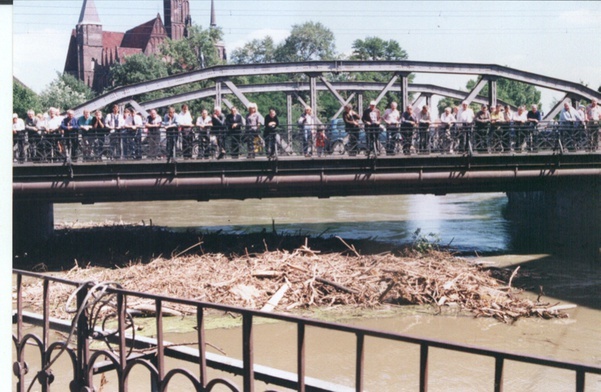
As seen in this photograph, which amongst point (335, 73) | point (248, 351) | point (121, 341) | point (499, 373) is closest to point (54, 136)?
point (335, 73)

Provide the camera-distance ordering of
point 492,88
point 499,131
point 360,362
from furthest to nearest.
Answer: point 492,88, point 499,131, point 360,362

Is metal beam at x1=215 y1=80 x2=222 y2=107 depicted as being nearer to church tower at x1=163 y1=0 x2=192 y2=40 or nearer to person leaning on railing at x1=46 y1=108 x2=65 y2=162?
person leaning on railing at x1=46 y1=108 x2=65 y2=162

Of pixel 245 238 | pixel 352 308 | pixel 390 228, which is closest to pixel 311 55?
pixel 390 228

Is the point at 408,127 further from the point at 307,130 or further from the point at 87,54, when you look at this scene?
the point at 87,54

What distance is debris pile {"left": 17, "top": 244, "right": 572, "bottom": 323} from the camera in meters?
10.9

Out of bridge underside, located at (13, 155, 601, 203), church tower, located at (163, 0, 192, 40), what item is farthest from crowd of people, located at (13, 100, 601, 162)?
church tower, located at (163, 0, 192, 40)

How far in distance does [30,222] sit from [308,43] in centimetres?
6029

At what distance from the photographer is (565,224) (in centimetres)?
1786

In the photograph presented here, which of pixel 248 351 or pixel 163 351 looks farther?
pixel 163 351

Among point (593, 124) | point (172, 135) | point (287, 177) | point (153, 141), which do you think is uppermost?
point (593, 124)

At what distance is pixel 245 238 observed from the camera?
53.7ft

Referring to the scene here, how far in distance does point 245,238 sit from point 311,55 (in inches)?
2374

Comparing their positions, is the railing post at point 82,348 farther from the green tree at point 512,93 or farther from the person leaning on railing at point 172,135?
the green tree at point 512,93

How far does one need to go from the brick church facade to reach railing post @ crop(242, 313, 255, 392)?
63991 mm
